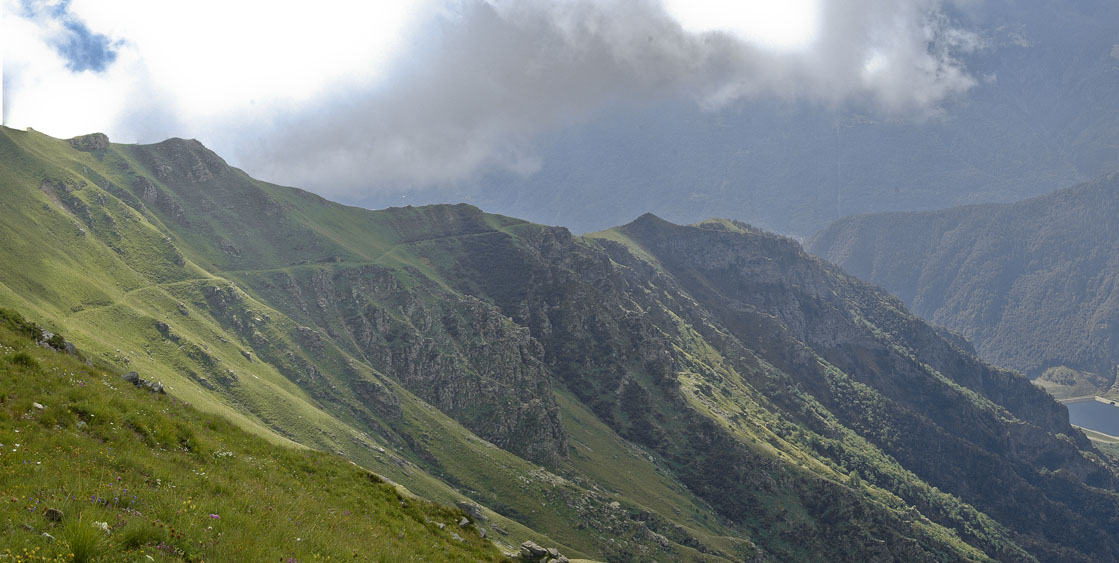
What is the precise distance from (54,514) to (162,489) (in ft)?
16.4

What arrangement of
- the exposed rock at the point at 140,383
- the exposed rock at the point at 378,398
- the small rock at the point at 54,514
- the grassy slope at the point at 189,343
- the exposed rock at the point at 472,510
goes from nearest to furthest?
1. the small rock at the point at 54,514
2. the exposed rock at the point at 140,383
3. the exposed rock at the point at 472,510
4. the grassy slope at the point at 189,343
5. the exposed rock at the point at 378,398

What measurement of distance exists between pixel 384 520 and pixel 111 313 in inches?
5735

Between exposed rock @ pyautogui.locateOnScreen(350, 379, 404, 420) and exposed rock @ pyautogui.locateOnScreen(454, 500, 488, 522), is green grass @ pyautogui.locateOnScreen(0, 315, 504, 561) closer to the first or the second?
exposed rock @ pyautogui.locateOnScreen(454, 500, 488, 522)

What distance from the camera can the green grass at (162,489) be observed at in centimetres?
1692

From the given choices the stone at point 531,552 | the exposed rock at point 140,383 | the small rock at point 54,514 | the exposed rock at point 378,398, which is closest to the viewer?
the small rock at point 54,514

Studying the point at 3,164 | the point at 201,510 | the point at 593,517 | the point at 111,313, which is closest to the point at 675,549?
the point at 593,517

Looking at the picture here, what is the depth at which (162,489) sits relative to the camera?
21719mm

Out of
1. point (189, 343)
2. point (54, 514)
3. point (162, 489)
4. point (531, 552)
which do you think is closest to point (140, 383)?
point (162, 489)

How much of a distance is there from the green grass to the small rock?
208 mm

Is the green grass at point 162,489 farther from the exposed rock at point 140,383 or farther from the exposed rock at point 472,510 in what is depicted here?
the exposed rock at point 472,510

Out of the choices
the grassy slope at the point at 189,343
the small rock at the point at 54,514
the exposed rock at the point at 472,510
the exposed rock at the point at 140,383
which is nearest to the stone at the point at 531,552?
the exposed rock at the point at 140,383

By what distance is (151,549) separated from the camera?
16.5 m

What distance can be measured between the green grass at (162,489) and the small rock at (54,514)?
208 mm

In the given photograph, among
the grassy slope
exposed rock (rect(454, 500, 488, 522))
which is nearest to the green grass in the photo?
exposed rock (rect(454, 500, 488, 522))
